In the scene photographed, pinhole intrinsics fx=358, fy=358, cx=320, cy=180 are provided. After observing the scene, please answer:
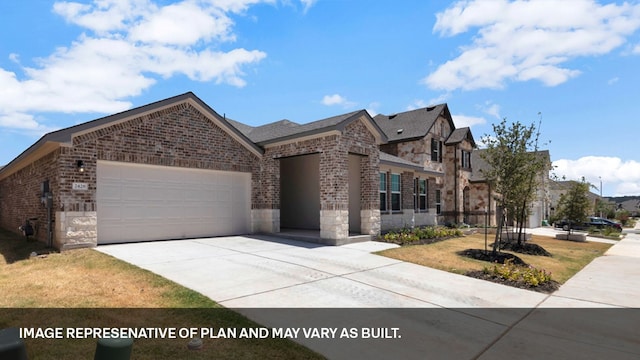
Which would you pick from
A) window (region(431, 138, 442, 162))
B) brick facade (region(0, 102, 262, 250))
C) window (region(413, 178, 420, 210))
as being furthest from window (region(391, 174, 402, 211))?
window (region(431, 138, 442, 162))

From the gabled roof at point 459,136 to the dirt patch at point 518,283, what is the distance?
2097 centimetres

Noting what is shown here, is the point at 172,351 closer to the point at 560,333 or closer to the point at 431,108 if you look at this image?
the point at 560,333

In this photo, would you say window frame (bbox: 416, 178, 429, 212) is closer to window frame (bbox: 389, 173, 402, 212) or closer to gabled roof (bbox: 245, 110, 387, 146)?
window frame (bbox: 389, 173, 402, 212)

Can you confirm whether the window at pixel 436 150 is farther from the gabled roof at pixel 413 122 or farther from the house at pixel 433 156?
the gabled roof at pixel 413 122

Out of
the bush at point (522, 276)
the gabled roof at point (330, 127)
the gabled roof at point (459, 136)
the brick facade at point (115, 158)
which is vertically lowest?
the bush at point (522, 276)

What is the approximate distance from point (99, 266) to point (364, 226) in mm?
9879

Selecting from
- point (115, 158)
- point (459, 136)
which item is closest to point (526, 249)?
point (459, 136)

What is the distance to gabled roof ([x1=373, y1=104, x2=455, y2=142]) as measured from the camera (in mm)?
26984

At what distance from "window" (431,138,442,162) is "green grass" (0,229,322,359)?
77.1ft

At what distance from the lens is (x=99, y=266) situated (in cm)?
867

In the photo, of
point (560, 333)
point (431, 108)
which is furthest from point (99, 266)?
point (431, 108)

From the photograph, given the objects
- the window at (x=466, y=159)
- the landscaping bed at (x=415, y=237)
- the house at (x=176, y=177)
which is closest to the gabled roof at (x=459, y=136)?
the window at (x=466, y=159)

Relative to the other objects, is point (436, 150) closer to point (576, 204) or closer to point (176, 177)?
point (576, 204)

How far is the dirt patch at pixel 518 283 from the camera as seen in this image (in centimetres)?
860
